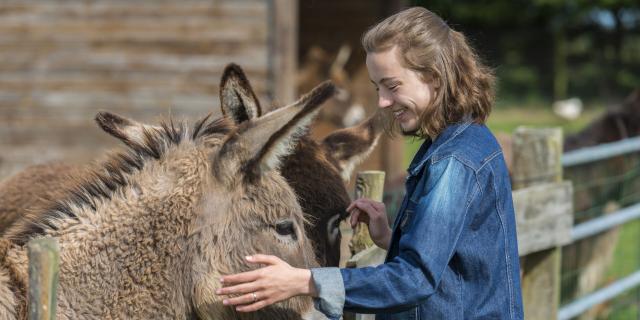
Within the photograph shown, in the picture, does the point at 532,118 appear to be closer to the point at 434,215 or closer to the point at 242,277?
the point at 434,215

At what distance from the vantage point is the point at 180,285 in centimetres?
250

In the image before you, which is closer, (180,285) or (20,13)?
(180,285)

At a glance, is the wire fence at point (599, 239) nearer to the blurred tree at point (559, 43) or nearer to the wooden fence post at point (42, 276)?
the wooden fence post at point (42, 276)

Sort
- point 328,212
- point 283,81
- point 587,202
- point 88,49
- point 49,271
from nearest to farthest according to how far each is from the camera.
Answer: point 49,271 → point 328,212 → point 587,202 → point 283,81 → point 88,49

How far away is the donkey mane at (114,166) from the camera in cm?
259

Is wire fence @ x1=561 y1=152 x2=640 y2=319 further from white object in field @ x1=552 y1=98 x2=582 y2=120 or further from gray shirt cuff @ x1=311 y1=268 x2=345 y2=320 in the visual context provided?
white object in field @ x1=552 y1=98 x2=582 y2=120

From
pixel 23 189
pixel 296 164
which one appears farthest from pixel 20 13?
pixel 296 164

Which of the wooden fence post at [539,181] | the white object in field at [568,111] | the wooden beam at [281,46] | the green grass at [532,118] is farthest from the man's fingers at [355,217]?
the white object in field at [568,111]

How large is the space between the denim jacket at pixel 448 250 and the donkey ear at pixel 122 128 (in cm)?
81

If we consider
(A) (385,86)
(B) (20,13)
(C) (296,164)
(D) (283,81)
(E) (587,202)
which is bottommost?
(E) (587,202)

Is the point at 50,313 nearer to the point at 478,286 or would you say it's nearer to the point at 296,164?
the point at 478,286

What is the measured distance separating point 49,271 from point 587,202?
655 centimetres

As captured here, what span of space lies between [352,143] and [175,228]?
1.56m

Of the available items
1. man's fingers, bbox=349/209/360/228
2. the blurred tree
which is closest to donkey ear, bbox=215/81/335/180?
man's fingers, bbox=349/209/360/228
